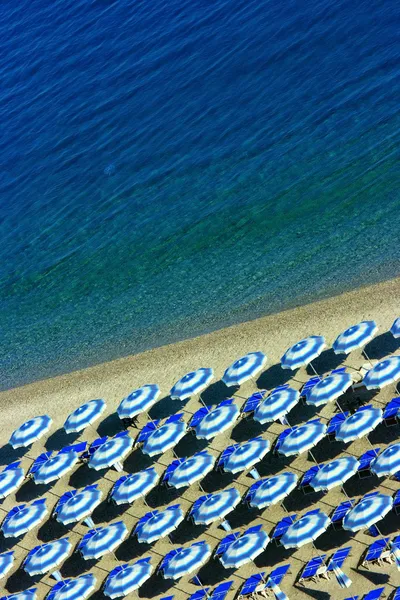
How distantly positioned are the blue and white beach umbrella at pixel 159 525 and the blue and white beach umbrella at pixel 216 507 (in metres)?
0.59

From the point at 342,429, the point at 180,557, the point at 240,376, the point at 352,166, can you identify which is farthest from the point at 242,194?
the point at 180,557

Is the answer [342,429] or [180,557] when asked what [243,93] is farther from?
[180,557]

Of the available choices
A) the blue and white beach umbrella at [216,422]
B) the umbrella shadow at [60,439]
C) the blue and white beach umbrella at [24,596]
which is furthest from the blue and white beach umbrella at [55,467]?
the blue and white beach umbrella at [216,422]

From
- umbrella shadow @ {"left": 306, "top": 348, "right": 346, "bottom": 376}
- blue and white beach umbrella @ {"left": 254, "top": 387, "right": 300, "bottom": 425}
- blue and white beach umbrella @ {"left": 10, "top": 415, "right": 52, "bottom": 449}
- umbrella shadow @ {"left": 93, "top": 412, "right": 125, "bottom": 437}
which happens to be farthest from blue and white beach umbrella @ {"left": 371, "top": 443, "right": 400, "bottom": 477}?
blue and white beach umbrella @ {"left": 10, "top": 415, "right": 52, "bottom": 449}

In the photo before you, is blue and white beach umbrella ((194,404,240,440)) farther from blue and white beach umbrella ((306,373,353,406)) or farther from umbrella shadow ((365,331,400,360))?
umbrella shadow ((365,331,400,360))

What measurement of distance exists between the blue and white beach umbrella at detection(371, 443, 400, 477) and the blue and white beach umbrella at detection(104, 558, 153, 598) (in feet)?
25.0

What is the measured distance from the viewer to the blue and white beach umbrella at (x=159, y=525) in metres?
26.2

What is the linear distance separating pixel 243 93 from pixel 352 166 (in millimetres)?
12335

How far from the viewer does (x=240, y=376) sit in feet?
99.7

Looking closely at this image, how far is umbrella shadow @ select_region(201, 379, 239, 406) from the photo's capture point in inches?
1252

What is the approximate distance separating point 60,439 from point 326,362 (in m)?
10.9

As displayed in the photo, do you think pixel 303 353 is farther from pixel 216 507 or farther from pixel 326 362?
pixel 216 507

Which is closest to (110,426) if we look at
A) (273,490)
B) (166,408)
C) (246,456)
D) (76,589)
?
(166,408)

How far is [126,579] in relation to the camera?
2528cm
